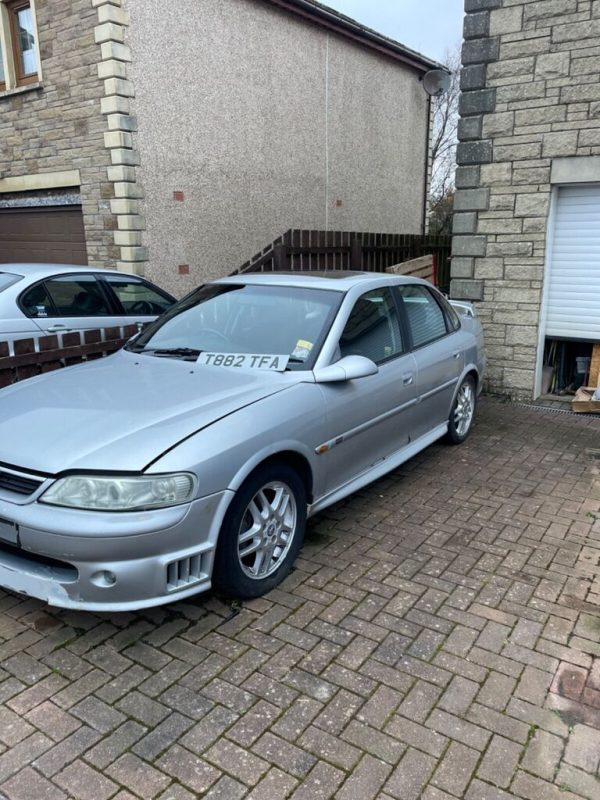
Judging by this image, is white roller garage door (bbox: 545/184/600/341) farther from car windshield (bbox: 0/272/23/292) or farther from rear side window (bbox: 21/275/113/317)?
car windshield (bbox: 0/272/23/292)

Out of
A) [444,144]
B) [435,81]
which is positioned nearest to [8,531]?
[435,81]

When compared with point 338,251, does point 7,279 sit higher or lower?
lower

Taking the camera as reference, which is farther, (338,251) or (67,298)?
(338,251)

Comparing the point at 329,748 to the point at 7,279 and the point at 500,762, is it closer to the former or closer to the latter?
the point at 500,762

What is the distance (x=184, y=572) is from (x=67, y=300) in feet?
13.6

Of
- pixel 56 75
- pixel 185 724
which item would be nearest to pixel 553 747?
pixel 185 724

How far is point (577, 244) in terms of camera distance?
6.95m

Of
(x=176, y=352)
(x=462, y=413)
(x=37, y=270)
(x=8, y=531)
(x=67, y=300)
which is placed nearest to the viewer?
(x=8, y=531)

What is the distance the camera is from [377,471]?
166 inches

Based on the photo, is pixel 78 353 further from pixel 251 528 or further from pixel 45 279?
pixel 251 528

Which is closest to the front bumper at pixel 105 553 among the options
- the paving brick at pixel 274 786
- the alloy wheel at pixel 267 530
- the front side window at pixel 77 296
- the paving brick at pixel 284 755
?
the alloy wheel at pixel 267 530

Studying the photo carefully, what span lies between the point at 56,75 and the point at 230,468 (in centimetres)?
902

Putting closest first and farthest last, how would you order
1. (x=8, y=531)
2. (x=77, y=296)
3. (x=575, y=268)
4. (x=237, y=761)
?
(x=237, y=761)
(x=8, y=531)
(x=77, y=296)
(x=575, y=268)

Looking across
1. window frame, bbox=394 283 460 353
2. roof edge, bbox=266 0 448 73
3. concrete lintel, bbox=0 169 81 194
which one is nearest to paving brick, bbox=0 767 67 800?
window frame, bbox=394 283 460 353
